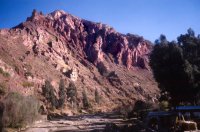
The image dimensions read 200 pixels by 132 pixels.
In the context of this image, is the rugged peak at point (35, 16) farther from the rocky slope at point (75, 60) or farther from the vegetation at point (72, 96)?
the vegetation at point (72, 96)

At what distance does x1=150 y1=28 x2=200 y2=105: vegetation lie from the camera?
134ft

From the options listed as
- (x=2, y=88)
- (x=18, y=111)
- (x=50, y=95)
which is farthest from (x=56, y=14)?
(x=18, y=111)

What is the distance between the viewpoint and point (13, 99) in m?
49.6

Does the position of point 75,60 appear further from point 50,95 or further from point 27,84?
point 50,95

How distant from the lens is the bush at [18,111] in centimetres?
4756

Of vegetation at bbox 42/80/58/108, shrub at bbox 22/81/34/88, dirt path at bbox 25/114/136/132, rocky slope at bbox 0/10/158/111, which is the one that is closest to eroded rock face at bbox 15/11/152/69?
rocky slope at bbox 0/10/158/111

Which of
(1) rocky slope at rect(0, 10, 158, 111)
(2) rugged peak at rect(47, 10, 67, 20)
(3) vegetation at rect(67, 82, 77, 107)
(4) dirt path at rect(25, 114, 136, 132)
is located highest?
(2) rugged peak at rect(47, 10, 67, 20)

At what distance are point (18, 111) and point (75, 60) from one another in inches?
4425

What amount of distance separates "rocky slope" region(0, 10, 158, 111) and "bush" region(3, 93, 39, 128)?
80.8 feet

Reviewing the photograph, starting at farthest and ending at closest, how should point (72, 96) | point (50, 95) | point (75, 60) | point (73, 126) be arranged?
point (75, 60) → point (72, 96) → point (50, 95) → point (73, 126)

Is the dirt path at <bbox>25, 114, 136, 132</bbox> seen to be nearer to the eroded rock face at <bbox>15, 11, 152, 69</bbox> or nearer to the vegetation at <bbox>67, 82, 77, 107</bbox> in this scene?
the vegetation at <bbox>67, 82, 77, 107</bbox>

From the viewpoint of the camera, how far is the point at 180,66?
41000mm

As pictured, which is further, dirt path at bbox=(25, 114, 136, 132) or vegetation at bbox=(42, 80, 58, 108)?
vegetation at bbox=(42, 80, 58, 108)

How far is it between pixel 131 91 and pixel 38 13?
266ft
